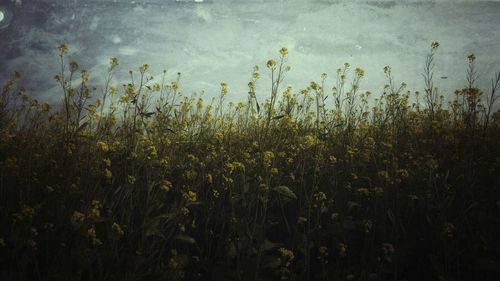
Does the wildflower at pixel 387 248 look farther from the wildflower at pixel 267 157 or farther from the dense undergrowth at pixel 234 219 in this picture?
the wildflower at pixel 267 157

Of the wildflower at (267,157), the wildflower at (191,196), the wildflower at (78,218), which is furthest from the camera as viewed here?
the wildflower at (267,157)

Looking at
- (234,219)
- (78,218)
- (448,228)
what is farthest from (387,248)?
(78,218)

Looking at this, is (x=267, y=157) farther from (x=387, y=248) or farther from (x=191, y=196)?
(x=387, y=248)

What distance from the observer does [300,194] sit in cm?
270

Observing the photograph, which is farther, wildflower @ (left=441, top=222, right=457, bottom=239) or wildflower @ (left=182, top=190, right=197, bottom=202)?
wildflower @ (left=182, top=190, right=197, bottom=202)

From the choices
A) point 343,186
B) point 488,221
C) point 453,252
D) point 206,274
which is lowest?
point 206,274

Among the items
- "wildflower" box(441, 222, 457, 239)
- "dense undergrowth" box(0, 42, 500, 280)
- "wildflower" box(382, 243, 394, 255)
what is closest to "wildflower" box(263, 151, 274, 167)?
"dense undergrowth" box(0, 42, 500, 280)

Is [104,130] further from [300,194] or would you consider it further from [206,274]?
[300,194]

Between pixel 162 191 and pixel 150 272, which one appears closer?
pixel 150 272

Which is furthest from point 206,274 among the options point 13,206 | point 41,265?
point 13,206

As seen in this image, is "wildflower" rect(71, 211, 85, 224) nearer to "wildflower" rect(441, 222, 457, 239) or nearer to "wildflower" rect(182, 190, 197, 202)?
"wildflower" rect(182, 190, 197, 202)

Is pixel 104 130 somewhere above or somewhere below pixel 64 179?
above

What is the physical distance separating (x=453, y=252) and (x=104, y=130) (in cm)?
264

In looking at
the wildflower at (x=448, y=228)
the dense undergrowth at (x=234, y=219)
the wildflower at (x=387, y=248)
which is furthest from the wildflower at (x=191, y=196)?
the wildflower at (x=448, y=228)
